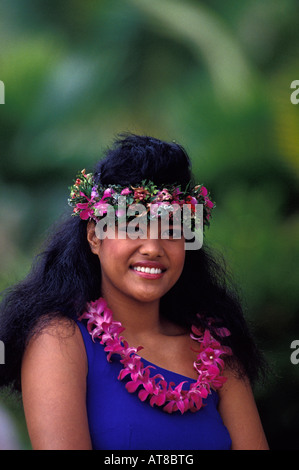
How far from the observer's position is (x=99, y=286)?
7.11 feet

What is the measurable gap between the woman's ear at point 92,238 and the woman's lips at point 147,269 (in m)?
0.16

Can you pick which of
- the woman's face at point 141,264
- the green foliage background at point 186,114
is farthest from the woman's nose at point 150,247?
the green foliage background at point 186,114

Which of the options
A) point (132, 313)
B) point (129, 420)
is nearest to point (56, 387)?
point (129, 420)

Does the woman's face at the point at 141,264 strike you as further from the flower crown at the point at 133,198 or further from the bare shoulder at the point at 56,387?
the bare shoulder at the point at 56,387

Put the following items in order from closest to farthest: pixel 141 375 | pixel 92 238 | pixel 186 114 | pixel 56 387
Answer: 1. pixel 56 387
2. pixel 141 375
3. pixel 92 238
4. pixel 186 114

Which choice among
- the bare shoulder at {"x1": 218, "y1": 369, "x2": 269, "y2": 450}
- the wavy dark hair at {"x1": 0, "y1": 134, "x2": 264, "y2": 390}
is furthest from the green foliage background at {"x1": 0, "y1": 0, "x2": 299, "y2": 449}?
the bare shoulder at {"x1": 218, "y1": 369, "x2": 269, "y2": 450}

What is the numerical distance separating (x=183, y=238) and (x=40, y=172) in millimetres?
1491

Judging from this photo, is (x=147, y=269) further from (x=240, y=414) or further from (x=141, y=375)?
(x=240, y=414)

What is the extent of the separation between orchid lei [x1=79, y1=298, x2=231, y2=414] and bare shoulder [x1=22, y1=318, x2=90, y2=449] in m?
0.08

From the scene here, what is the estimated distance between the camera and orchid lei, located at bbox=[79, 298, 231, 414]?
194cm

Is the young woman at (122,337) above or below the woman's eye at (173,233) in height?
below

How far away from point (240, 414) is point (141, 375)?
0.44 metres

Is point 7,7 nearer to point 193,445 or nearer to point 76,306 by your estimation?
point 76,306

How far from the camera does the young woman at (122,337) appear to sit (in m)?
1.88
